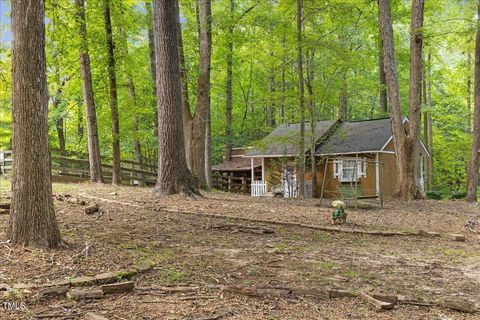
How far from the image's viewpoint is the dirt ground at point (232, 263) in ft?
11.5

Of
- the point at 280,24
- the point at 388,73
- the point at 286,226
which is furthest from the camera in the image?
the point at 280,24

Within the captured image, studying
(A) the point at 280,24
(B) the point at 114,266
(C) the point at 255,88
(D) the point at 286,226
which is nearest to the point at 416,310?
(B) the point at 114,266

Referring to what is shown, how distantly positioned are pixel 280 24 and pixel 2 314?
1532 cm

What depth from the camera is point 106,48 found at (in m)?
14.4

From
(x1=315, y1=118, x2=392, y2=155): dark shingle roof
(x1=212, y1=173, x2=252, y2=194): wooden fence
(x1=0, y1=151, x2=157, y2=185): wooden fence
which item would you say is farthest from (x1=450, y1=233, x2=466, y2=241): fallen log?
(x1=212, y1=173, x2=252, y2=194): wooden fence

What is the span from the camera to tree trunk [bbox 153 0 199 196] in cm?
1014

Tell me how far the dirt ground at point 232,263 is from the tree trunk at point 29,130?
0.26 m

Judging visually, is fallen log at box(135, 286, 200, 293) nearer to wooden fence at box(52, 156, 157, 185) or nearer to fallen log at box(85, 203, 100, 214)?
fallen log at box(85, 203, 100, 214)

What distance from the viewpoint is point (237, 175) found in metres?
28.3

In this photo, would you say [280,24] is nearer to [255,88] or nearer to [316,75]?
[316,75]

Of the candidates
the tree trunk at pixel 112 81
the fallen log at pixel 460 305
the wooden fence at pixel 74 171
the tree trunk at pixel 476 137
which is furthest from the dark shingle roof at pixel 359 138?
the fallen log at pixel 460 305

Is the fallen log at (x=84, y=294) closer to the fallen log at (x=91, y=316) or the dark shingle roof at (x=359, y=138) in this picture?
the fallen log at (x=91, y=316)

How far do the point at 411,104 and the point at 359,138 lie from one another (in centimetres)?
689

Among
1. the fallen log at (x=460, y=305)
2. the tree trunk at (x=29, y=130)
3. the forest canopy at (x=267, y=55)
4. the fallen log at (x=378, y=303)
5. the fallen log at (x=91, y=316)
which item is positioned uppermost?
the forest canopy at (x=267, y=55)
